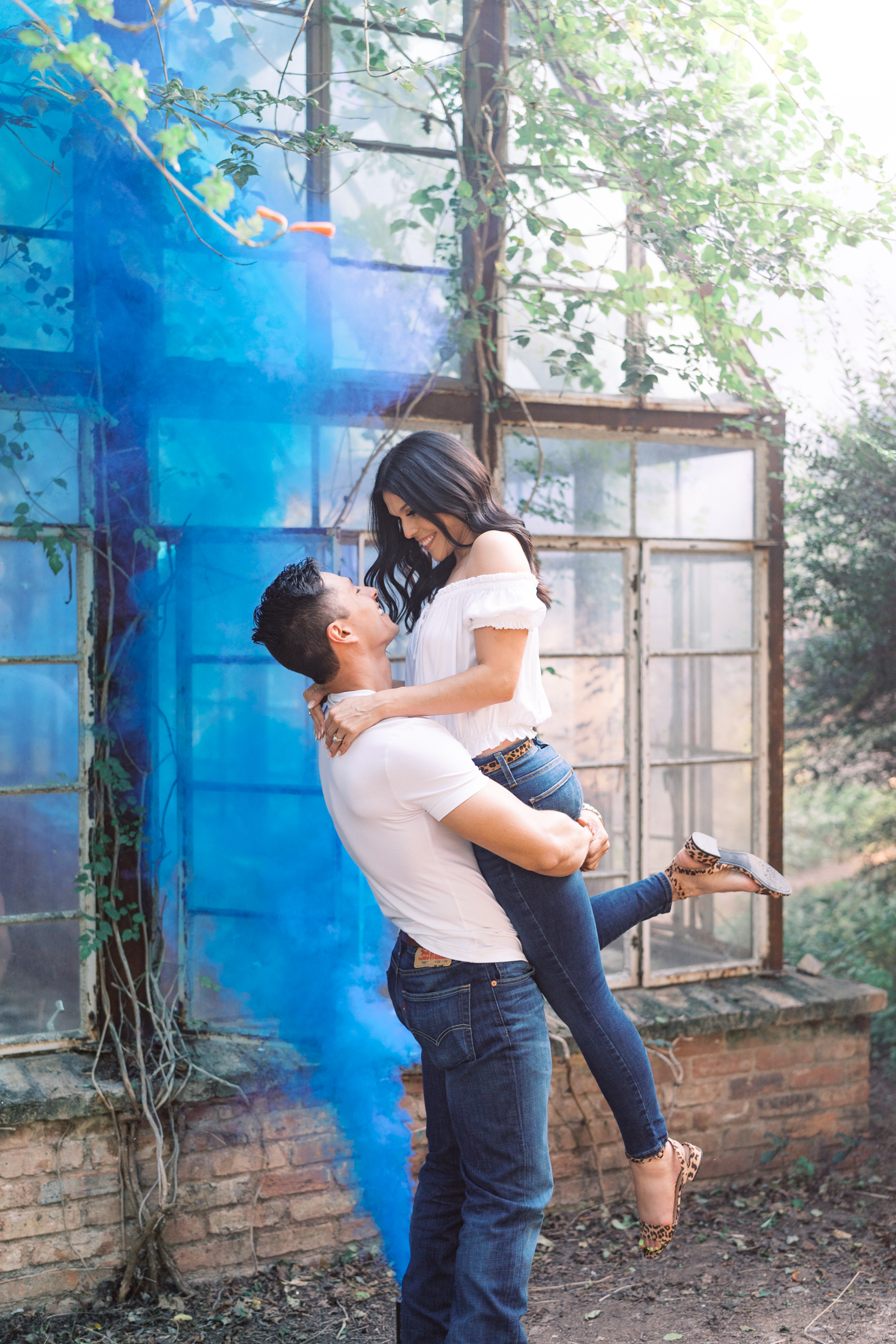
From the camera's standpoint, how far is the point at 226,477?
3324 mm

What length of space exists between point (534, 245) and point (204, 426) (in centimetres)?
155

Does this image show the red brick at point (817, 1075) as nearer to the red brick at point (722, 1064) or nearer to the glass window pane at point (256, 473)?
the red brick at point (722, 1064)

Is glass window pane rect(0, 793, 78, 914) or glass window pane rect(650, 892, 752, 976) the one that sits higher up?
glass window pane rect(0, 793, 78, 914)

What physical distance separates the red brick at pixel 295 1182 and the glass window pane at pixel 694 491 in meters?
2.62

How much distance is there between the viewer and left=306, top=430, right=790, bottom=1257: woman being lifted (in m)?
2.10

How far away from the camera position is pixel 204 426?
10.8ft

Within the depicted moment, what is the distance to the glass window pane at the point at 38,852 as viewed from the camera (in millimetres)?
3305

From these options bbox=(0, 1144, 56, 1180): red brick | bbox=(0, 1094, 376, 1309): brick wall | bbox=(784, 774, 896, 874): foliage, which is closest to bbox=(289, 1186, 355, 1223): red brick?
bbox=(0, 1094, 376, 1309): brick wall

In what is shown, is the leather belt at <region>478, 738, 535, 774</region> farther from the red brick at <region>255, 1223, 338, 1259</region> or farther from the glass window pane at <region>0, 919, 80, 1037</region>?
the red brick at <region>255, 1223, 338, 1259</region>

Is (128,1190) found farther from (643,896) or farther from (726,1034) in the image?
Result: (726,1034)

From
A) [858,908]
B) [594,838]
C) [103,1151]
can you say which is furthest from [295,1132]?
[858,908]

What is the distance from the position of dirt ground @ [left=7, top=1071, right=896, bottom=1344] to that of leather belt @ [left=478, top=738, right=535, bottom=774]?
6.50 feet

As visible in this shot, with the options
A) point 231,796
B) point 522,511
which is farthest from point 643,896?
point 522,511

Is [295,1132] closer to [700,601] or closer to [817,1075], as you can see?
[817,1075]
